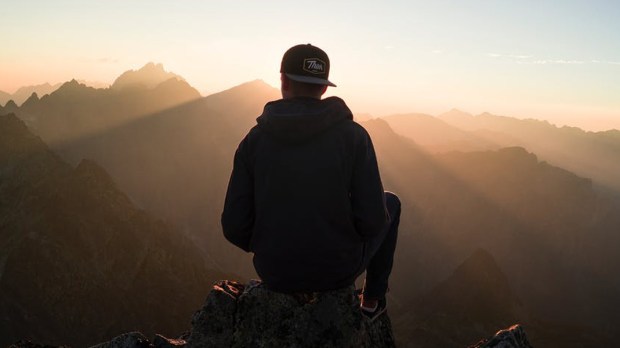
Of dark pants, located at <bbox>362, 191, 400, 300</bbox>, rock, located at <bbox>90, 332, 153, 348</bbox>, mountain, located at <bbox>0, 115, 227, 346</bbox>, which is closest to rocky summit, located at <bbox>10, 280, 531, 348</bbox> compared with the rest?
dark pants, located at <bbox>362, 191, 400, 300</bbox>

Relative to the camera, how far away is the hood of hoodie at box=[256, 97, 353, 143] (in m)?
3.14

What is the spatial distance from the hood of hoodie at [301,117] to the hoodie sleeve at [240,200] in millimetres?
377

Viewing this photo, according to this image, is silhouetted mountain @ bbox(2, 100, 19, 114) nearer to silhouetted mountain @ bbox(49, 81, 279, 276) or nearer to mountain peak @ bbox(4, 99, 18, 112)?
mountain peak @ bbox(4, 99, 18, 112)

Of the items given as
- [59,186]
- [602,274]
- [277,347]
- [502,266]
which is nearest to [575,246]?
[602,274]

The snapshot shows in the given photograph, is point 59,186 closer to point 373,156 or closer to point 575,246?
point 373,156

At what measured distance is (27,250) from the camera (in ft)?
153

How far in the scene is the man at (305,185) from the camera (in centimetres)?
321

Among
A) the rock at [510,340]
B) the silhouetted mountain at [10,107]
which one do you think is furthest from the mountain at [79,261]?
the silhouetted mountain at [10,107]

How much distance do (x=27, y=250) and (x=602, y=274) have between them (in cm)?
14038

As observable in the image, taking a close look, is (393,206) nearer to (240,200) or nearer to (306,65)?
(240,200)

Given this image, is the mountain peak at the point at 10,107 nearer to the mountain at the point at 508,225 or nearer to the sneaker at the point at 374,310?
the mountain at the point at 508,225

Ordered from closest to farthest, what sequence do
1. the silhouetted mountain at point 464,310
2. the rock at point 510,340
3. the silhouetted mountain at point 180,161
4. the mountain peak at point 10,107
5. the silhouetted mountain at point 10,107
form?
1. the rock at point 510,340
2. the silhouetted mountain at point 464,310
3. the silhouetted mountain at point 180,161
4. the silhouetted mountain at point 10,107
5. the mountain peak at point 10,107

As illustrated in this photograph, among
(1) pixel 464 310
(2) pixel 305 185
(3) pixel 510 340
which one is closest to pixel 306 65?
(2) pixel 305 185

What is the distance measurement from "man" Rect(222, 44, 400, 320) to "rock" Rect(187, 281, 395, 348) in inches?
16.0
